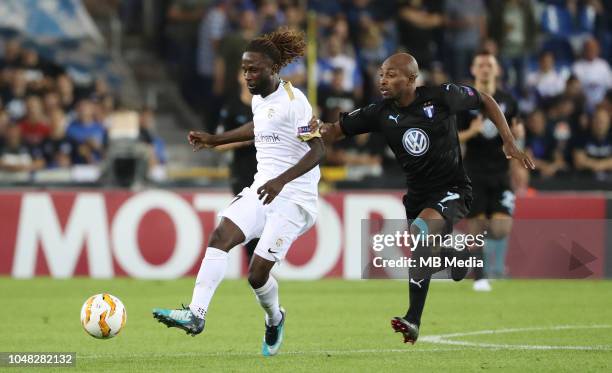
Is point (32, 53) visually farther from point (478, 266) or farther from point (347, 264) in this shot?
point (478, 266)

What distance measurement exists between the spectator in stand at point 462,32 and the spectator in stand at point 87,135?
5.79 m

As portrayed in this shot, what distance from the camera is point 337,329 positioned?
10766mm

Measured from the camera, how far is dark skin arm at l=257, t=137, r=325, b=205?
843 centimetres

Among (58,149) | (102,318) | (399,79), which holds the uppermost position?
(399,79)

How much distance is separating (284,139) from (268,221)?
573 mm

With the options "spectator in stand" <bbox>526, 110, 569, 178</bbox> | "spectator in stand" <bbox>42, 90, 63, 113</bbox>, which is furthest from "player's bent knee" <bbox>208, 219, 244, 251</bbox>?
"spectator in stand" <bbox>42, 90, 63, 113</bbox>

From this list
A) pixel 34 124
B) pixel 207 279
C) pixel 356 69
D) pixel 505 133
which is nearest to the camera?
pixel 207 279

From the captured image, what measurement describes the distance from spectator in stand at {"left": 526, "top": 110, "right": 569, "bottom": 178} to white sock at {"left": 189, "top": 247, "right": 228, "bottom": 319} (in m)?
10.9

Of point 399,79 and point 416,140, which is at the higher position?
point 399,79

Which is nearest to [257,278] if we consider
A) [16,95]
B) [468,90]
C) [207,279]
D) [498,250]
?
[207,279]

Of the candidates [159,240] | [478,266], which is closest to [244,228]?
[478,266]

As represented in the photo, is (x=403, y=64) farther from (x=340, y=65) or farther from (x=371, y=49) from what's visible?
(x=371, y=49)

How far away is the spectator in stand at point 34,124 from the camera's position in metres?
18.8

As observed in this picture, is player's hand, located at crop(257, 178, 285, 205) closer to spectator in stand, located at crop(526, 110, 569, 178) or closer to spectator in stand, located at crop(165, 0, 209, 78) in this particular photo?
spectator in stand, located at crop(526, 110, 569, 178)
